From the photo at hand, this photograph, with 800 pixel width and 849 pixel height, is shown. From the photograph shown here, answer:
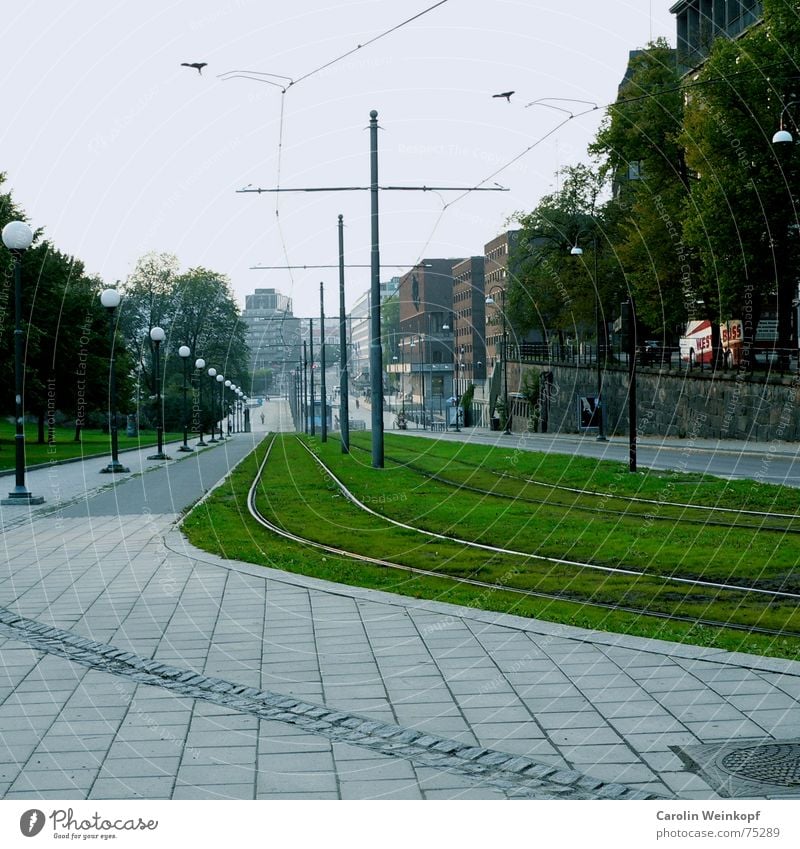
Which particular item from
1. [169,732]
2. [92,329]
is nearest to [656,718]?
[169,732]

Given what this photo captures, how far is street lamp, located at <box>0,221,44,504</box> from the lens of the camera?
21.4 m

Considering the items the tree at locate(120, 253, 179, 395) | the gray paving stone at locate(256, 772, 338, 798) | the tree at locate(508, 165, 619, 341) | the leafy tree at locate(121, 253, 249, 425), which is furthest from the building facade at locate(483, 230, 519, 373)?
the gray paving stone at locate(256, 772, 338, 798)

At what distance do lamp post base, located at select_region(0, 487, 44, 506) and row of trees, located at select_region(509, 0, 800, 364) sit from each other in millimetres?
15041

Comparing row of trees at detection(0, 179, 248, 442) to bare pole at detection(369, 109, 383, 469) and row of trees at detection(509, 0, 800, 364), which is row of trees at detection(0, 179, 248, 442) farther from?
bare pole at detection(369, 109, 383, 469)

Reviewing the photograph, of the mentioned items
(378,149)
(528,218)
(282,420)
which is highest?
(528,218)

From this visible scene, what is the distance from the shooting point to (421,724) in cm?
652

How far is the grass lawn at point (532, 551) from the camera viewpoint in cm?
972

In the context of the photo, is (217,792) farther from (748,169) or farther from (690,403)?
(690,403)

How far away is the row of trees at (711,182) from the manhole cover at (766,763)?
864 inches

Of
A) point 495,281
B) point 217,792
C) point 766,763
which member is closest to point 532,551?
point 766,763

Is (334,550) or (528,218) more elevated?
(528,218)

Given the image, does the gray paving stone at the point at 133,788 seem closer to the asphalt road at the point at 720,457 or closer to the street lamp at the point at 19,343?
the street lamp at the point at 19,343
